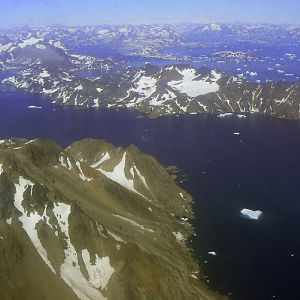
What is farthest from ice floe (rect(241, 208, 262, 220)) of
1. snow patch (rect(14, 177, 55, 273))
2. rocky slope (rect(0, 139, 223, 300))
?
snow patch (rect(14, 177, 55, 273))

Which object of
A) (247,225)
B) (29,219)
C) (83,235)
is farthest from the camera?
(247,225)

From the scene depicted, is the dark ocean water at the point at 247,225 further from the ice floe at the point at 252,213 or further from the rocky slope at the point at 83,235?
the rocky slope at the point at 83,235

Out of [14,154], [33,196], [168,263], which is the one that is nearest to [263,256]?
[168,263]

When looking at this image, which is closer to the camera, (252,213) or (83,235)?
(83,235)

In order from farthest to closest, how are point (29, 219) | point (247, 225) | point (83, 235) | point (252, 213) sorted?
1. point (252, 213)
2. point (247, 225)
3. point (29, 219)
4. point (83, 235)

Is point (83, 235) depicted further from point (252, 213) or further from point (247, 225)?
point (252, 213)

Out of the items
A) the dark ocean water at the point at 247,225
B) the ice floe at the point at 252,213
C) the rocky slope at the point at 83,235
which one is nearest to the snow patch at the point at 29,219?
the rocky slope at the point at 83,235

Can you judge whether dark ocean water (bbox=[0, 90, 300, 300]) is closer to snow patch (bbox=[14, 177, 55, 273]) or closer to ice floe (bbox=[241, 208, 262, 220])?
ice floe (bbox=[241, 208, 262, 220])

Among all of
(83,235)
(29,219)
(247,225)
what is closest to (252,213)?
(247,225)

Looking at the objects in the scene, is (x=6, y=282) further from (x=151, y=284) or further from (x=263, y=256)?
(x=263, y=256)
